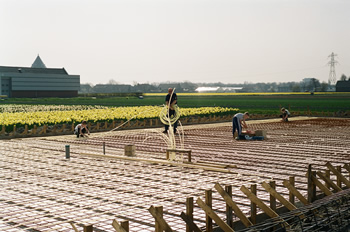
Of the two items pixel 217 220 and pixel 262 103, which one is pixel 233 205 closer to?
pixel 217 220

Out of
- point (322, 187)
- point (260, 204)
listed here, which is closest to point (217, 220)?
point (260, 204)

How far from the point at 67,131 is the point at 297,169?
47.9 feet

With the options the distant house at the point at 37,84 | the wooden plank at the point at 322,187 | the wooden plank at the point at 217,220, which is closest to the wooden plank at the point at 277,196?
the wooden plank at the point at 322,187

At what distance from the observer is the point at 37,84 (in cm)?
11406

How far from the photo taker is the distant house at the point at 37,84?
11150 cm

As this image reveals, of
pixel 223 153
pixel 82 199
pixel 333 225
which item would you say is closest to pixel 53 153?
pixel 223 153

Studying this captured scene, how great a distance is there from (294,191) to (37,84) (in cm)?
11115

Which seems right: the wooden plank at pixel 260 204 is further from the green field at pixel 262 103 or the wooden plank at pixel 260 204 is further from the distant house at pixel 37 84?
the distant house at pixel 37 84

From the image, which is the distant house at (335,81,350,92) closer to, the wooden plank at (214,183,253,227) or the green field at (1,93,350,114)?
the green field at (1,93,350,114)

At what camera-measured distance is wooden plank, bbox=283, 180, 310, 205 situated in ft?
28.2

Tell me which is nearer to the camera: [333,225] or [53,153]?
[333,225]

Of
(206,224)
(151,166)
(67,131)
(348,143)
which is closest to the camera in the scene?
(206,224)

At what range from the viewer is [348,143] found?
18922mm

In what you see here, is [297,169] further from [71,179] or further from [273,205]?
[71,179]
